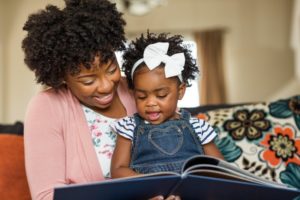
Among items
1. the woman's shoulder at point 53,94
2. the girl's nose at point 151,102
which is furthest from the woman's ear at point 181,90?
the woman's shoulder at point 53,94

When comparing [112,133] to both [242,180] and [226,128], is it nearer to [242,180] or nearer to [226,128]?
[242,180]

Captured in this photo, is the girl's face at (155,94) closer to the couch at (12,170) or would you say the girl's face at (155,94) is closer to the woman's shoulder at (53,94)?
the woman's shoulder at (53,94)

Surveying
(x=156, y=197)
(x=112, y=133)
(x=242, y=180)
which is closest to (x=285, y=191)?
(x=242, y=180)

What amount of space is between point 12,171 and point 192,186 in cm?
72

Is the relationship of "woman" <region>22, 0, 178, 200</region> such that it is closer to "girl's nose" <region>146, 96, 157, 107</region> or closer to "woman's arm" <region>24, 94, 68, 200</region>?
"woman's arm" <region>24, 94, 68, 200</region>

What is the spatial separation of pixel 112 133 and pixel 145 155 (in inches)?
5.5

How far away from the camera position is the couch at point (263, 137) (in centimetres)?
163

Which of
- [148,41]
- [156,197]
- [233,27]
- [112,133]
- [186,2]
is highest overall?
[186,2]

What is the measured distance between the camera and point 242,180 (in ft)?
3.20

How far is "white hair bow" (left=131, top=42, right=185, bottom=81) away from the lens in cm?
123

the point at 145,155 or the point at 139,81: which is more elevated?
the point at 139,81

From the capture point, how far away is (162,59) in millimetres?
1238

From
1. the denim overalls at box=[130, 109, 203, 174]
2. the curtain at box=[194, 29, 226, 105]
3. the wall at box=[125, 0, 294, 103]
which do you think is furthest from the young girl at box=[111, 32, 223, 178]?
the wall at box=[125, 0, 294, 103]

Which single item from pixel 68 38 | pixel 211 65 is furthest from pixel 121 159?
pixel 211 65
